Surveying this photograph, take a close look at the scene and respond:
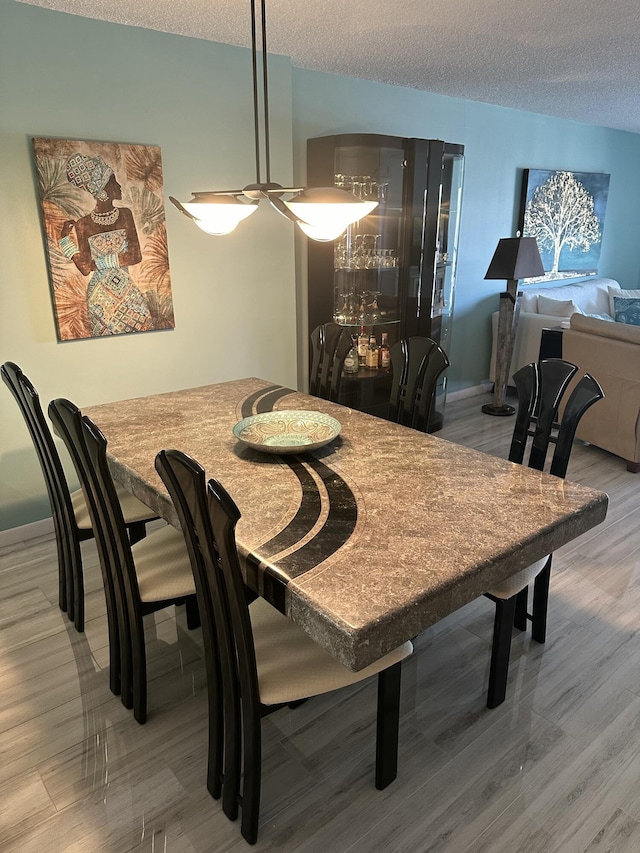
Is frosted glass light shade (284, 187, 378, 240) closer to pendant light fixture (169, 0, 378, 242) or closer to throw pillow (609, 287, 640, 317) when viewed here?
pendant light fixture (169, 0, 378, 242)

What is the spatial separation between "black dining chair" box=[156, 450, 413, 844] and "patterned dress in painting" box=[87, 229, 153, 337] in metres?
1.94

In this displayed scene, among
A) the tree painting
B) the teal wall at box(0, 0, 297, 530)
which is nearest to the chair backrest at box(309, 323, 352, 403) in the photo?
the teal wall at box(0, 0, 297, 530)

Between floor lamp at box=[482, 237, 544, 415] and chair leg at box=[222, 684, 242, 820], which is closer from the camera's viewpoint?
chair leg at box=[222, 684, 242, 820]

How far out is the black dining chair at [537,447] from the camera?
1.93 m

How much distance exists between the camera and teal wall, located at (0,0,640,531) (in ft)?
8.93

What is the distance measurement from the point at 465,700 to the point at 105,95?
308 centimetres

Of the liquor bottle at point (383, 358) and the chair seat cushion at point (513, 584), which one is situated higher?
the liquor bottle at point (383, 358)

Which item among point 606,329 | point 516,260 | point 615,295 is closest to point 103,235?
point 516,260

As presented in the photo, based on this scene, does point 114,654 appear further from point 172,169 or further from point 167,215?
A: point 172,169

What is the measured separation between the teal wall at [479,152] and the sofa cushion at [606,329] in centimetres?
135

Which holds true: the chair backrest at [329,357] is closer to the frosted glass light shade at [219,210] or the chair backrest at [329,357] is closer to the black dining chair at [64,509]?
the frosted glass light shade at [219,210]

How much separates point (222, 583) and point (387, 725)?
27.7 inches

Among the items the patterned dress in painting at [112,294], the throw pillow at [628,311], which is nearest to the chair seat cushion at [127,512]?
the patterned dress in painting at [112,294]

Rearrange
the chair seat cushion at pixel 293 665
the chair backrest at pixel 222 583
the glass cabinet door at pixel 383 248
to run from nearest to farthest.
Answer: the chair backrest at pixel 222 583 → the chair seat cushion at pixel 293 665 → the glass cabinet door at pixel 383 248
